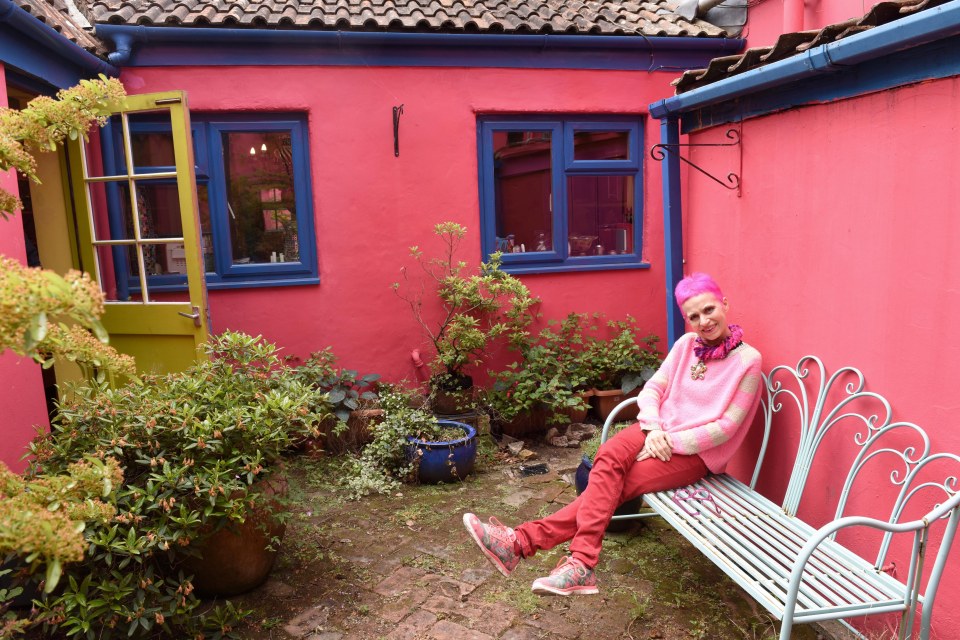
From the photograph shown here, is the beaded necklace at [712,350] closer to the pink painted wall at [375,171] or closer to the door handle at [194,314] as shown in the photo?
the pink painted wall at [375,171]

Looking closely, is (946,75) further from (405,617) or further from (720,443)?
(405,617)

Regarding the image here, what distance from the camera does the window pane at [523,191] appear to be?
21.8 ft

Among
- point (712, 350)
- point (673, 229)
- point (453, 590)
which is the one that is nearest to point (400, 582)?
point (453, 590)

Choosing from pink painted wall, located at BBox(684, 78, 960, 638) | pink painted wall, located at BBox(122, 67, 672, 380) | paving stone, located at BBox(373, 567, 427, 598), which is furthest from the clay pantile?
paving stone, located at BBox(373, 567, 427, 598)

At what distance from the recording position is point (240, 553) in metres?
3.48

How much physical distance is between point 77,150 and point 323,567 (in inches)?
148

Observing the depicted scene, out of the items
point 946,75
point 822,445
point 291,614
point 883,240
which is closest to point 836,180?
point 883,240

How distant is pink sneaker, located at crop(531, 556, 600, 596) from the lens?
10.1ft

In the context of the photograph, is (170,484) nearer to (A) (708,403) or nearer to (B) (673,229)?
(A) (708,403)

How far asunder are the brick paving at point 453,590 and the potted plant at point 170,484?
380mm

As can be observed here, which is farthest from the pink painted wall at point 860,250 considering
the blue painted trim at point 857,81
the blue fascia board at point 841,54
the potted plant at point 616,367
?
the potted plant at point 616,367

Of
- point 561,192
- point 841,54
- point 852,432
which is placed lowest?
point 852,432

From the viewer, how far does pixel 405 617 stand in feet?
11.3

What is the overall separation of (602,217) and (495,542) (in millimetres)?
4431
